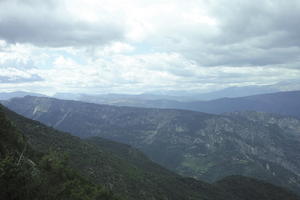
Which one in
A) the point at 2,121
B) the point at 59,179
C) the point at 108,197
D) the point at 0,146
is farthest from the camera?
the point at 108,197

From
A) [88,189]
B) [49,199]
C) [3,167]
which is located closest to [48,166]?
[88,189]

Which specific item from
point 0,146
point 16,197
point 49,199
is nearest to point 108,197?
point 0,146

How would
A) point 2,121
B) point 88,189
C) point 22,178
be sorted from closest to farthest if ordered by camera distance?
point 22,178 < point 2,121 < point 88,189

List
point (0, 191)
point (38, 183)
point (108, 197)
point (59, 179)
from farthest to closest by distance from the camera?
point (108, 197) → point (59, 179) → point (38, 183) → point (0, 191)

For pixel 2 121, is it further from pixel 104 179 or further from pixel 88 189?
pixel 104 179

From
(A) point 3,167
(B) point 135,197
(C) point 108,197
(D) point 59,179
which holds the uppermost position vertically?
(A) point 3,167

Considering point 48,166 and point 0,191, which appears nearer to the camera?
point 0,191

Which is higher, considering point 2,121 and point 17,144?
point 2,121

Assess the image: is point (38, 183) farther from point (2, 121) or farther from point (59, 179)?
point (2, 121)

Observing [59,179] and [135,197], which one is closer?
[59,179]
